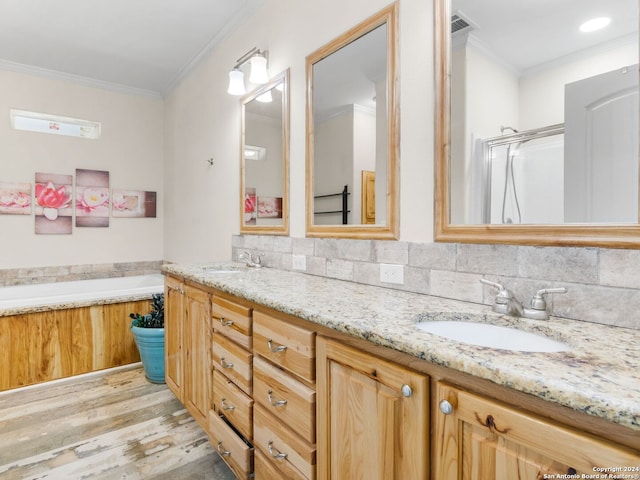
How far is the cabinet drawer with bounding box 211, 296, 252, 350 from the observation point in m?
1.43

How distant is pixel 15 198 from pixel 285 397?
3.70 m

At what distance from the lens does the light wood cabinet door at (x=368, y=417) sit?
31.3 inches

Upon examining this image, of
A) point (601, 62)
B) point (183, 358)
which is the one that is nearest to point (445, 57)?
point (601, 62)

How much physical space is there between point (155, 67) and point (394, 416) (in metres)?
3.83

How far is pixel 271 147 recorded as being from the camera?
7.68 feet

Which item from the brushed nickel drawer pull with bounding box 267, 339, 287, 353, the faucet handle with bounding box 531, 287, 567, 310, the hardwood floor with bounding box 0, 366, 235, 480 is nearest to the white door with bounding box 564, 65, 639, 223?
the faucet handle with bounding box 531, 287, 567, 310

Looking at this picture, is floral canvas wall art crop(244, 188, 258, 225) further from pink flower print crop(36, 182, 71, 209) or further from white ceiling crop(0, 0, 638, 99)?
pink flower print crop(36, 182, 71, 209)

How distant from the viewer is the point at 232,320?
153 centimetres

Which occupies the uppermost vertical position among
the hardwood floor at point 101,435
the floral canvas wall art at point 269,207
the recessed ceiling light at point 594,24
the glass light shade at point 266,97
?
the glass light shade at point 266,97

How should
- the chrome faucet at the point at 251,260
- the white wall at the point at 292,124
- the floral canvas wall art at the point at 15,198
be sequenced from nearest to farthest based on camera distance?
1. the white wall at the point at 292,124
2. the chrome faucet at the point at 251,260
3. the floral canvas wall art at the point at 15,198

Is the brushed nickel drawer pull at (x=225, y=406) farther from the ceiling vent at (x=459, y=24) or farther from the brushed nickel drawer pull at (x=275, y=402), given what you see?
the ceiling vent at (x=459, y=24)

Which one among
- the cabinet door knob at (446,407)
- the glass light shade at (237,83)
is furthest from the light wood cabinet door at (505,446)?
the glass light shade at (237,83)

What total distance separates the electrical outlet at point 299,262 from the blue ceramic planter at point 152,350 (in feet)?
4.28

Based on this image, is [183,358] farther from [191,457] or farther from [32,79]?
[32,79]
